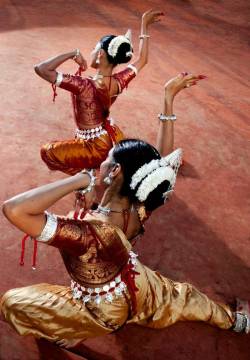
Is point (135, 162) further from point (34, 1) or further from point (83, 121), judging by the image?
point (34, 1)

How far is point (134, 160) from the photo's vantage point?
7.31ft

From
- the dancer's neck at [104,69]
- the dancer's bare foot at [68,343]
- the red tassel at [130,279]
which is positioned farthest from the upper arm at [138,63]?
the dancer's bare foot at [68,343]

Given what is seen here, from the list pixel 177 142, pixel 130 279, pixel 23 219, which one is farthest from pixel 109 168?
pixel 177 142

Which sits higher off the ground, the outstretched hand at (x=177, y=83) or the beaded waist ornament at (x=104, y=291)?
the outstretched hand at (x=177, y=83)

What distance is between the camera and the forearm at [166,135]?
113 inches

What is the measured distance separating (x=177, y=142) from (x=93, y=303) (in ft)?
11.0

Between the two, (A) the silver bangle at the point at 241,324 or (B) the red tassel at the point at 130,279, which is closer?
(B) the red tassel at the point at 130,279

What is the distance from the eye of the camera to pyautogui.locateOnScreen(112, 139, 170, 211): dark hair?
223cm

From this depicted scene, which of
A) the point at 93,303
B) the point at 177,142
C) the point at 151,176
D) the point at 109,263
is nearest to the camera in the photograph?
the point at 151,176

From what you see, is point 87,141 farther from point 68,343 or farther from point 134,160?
point 68,343

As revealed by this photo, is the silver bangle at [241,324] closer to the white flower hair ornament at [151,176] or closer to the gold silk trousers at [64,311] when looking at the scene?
the gold silk trousers at [64,311]

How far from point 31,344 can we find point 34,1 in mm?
9831

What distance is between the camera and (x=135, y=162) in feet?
7.31

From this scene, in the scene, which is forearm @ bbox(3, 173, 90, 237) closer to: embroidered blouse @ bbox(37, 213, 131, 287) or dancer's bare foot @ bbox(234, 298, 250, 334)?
embroidered blouse @ bbox(37, 213, 131, 287)
